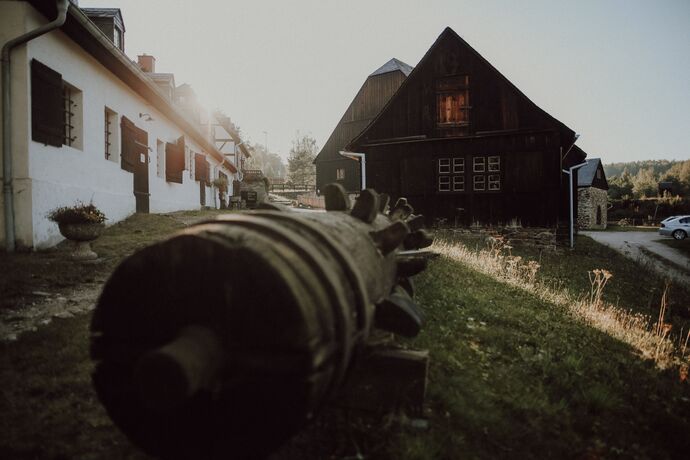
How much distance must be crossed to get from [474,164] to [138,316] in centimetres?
1276

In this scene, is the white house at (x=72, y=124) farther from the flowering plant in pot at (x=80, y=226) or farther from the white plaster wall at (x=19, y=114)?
the flowering plant in pot at (x=80, y=226)

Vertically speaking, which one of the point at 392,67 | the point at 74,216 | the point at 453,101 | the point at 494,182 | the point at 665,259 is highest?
the point at 392,67

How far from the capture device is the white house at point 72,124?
596cm

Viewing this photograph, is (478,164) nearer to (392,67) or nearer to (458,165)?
(458,165)

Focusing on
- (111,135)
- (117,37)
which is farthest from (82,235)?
(117,37)

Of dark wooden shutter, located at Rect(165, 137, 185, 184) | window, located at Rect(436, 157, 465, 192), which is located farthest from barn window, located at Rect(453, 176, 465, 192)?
dark wooden shutter, located at Rect(165, 137, 185, 184)

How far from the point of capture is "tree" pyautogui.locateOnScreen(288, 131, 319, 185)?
47812mm

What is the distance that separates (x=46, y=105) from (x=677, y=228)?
26.0 metres

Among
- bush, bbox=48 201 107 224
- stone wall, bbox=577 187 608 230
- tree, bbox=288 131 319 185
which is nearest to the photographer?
bush, bbox=48 201 107 224

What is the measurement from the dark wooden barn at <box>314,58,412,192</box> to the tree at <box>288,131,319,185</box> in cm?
2126

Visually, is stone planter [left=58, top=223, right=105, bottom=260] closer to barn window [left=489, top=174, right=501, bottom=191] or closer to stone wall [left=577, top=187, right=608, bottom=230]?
barn window [left=489, top=174, right=501, bottom=191]

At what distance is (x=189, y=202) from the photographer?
16125mm

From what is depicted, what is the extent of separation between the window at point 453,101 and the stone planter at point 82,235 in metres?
10.6

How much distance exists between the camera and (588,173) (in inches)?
1134
